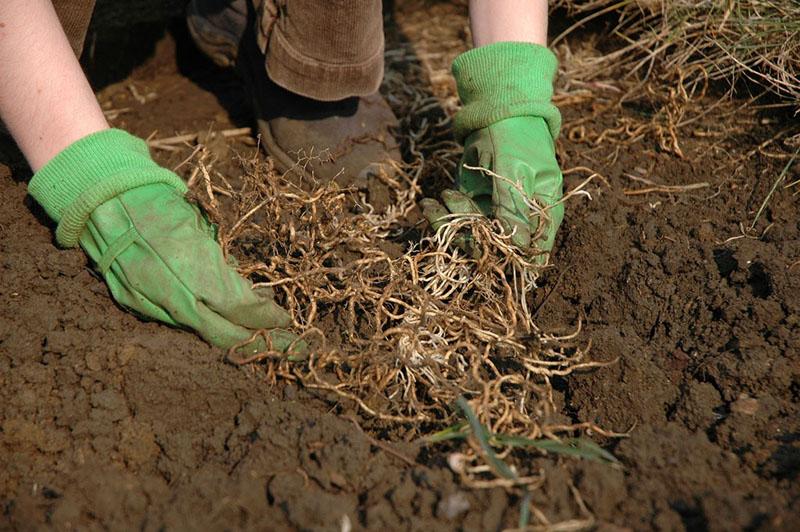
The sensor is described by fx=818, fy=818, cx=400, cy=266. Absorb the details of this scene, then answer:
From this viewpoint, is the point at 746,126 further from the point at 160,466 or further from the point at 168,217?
the point at 160,466

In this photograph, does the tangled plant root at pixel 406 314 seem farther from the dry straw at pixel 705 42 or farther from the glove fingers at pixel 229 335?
the dry straw at pixel 705 42

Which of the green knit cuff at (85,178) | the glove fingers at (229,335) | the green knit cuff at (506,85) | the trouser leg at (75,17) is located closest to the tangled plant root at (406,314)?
the glove fingers at (229,335)

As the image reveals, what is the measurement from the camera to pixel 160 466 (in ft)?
4.26

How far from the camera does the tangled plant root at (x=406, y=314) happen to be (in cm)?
141

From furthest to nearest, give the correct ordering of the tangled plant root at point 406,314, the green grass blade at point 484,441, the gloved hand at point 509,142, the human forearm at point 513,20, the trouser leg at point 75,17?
the human forearm at point 513,20 < the trouser leg at point 75,17 < the gloved hand at point 509,142 < the tangled plant root at point 406,314 < the green grass blade at point 484,441

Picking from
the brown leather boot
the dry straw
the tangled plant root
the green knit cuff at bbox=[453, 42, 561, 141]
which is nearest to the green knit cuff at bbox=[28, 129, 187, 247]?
the tangled plant root

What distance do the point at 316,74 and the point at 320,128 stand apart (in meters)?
0.17

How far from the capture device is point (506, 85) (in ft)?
6.00

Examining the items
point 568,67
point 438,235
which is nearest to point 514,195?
point 438,235

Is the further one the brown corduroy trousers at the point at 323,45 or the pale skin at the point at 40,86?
the brown corduroy trousers at the point at 323,45

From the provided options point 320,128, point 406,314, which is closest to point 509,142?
point 406,314

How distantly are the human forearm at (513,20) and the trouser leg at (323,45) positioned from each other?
26 centimetres

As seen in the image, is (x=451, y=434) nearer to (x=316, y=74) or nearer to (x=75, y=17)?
(x=316, y=74)

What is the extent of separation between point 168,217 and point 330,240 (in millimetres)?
323
